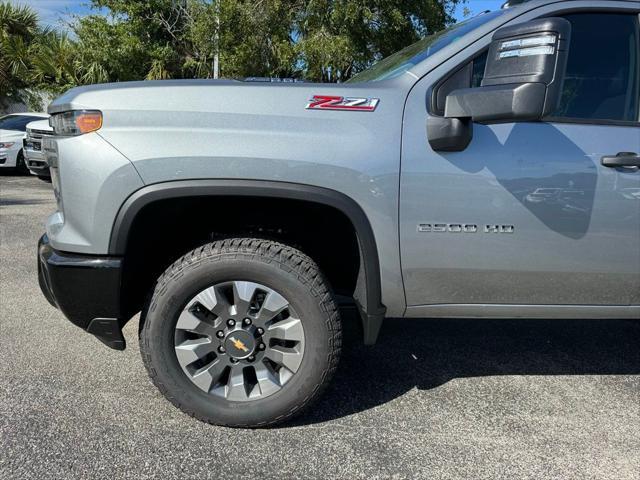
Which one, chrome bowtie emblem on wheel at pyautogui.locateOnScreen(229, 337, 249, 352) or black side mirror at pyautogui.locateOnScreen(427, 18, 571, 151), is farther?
chrome bowtie emblem on wheel at pyautogui.locateOnScreen(229, 337, 249, 352)

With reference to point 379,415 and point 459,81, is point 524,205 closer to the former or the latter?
point 459,81

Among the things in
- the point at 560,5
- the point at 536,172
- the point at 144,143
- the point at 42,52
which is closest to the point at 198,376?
the point at 144,143

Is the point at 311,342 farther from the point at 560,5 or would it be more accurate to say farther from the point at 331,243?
the point at 560,5

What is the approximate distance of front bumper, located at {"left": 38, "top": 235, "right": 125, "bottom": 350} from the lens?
2465 mm

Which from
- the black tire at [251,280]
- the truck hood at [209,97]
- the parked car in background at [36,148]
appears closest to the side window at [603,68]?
the truck hood at [209,97]

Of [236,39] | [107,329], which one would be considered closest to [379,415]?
[107,329]

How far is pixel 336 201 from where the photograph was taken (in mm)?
2424

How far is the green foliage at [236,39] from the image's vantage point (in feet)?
33.1

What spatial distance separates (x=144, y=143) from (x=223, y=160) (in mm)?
343

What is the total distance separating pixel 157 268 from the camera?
2.89 metres

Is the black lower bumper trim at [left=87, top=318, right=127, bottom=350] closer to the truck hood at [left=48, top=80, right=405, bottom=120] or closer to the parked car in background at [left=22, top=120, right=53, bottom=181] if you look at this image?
the truck hood at [left=48, top=80, right=405, bottom=120]

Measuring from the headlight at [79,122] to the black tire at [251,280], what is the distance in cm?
69

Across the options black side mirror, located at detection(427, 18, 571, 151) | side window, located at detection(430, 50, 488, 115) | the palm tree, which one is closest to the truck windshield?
side window, located at detection(430, 50, 488, 115)

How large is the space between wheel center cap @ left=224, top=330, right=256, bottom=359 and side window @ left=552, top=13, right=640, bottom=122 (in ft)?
6.13
